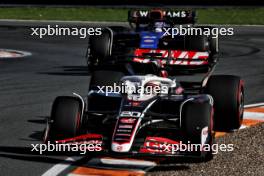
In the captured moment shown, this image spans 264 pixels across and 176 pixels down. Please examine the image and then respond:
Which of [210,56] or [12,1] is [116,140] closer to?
[210,56]

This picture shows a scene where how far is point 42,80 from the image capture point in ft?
53.2

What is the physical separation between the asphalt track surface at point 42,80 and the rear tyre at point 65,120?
0.95ft

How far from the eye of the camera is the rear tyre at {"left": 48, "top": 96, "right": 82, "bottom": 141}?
8.70 m

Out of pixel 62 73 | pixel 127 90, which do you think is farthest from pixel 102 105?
A: pixel 62 73

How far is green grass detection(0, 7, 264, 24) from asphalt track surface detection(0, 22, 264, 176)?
5452mm

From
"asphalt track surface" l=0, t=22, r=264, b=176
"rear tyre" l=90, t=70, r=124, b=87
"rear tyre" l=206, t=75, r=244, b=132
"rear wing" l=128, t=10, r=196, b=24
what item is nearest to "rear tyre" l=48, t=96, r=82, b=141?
"asphalt track surface" l=0, t=22, r=264, b=176

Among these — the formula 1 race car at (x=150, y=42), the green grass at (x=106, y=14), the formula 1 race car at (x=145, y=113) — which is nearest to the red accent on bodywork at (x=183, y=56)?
the formula 1 race car at (x=150, y=42)

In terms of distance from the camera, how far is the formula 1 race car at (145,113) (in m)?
8.34

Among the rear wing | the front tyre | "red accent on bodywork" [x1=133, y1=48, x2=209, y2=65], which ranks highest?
the rear wing

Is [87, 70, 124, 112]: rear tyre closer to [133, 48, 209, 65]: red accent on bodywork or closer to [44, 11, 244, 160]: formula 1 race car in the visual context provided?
[44, 11, 244, 160]: formula 1 race car

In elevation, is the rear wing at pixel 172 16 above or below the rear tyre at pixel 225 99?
above

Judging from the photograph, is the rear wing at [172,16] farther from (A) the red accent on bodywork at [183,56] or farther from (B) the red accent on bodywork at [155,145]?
(B) the red accent on bodywork at [155,145]

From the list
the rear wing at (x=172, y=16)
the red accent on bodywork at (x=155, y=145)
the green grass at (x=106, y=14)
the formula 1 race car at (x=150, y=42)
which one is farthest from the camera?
the green grass at (x=106, y=14)

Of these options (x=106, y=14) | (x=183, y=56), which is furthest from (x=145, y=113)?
(x=106, y=14)
